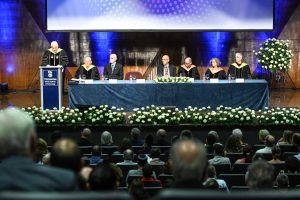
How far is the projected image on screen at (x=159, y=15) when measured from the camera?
17422 millimetres

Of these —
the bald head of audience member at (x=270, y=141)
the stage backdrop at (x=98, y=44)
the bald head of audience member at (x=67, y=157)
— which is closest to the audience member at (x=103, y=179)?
the bald head of audience member at (x=67, y=157)

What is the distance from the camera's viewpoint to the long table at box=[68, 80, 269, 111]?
44.1 ft

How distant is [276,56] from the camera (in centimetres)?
1648

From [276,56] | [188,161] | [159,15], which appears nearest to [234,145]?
[188,161]

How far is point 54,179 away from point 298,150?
653 centimetres

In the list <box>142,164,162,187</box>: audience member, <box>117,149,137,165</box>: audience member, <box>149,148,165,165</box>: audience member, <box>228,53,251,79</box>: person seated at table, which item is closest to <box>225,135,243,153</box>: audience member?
<box>149,148,165,165</box>: audience member

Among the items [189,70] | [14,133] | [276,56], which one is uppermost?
[276,56]

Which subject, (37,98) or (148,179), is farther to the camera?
(37,98)

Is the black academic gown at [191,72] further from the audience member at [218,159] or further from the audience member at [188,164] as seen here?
the audience member at [188,164]

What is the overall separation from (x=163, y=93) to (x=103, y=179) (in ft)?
32.9

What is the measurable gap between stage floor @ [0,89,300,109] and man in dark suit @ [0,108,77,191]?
1203 cm

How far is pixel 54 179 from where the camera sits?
94.1 inches

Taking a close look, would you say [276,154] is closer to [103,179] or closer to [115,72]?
[103,179]

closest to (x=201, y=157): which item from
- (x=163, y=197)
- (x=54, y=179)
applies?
(x=54, y=179)
